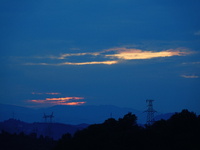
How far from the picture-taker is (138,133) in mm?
40875

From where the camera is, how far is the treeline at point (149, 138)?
127ft

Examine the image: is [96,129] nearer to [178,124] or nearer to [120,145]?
[120,145]

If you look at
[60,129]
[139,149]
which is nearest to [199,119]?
[139,149]

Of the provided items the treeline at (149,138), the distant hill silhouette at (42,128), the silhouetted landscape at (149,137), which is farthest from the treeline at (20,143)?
the distant hill silhouette at (42,128)

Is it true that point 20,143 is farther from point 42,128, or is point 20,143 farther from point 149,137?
point 42,128

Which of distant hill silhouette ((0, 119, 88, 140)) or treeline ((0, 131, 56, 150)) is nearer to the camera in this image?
treeline ((0, 131, 56, 150))

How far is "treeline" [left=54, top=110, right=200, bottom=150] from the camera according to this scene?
3862cm

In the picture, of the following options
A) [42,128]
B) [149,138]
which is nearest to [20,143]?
[149,138]

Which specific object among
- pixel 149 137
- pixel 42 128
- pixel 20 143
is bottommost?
pixel 149 137

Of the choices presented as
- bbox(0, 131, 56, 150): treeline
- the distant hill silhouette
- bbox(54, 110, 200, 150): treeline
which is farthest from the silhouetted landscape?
the distant hill silhouette

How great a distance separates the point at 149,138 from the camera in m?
41.0

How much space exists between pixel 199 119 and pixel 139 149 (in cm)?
854

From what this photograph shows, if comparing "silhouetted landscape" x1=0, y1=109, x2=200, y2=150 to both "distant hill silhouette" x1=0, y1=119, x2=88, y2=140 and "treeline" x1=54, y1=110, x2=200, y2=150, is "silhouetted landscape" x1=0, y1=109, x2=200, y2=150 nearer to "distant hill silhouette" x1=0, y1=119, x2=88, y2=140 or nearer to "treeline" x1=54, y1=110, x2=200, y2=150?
"treeline" x1=54, y1=110, x2=200, y2=150

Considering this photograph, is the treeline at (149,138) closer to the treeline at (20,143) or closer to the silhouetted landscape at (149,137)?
the silhouetted landscape at (149,137)
